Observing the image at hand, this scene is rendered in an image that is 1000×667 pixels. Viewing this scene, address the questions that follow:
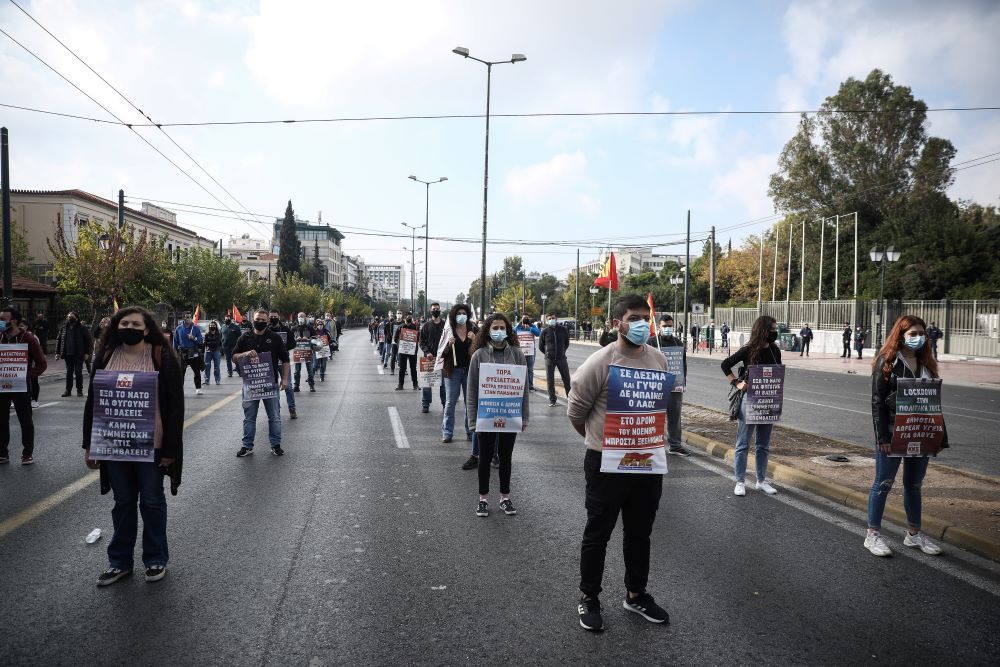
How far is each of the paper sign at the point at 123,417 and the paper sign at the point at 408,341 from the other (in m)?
11.5

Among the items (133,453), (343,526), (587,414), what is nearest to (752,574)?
(587,414)

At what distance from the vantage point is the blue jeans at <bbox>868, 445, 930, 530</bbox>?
5.06 meters

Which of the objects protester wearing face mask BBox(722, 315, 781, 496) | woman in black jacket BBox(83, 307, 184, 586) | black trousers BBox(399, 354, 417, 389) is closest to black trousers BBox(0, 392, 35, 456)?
woman in black jacket BBox(83, 307, 184, 586)

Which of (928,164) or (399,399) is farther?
(928,164)

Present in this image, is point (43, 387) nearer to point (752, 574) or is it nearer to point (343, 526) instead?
point (343, 526)

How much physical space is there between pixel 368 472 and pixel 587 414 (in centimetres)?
409

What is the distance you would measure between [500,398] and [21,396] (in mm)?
5867

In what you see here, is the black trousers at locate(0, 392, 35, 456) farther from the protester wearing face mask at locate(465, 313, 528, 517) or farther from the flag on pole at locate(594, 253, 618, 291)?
the flag on pole at locate(594, 253, 618, 291)

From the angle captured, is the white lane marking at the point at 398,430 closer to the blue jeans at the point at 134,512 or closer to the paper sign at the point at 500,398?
the paper sign at the point at 500,398

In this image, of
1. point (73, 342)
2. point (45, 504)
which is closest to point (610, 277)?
point (73, 342)

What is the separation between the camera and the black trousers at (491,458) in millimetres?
6016

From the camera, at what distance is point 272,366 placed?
887 cm

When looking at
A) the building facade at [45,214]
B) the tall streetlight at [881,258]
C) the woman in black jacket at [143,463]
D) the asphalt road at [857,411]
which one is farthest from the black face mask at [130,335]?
the building facade at [45,214]

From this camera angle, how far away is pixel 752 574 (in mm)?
4625
